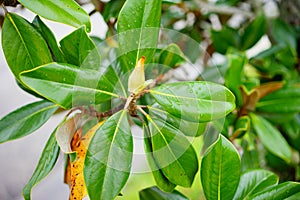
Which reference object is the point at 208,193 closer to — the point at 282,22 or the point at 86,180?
the point at 86,180

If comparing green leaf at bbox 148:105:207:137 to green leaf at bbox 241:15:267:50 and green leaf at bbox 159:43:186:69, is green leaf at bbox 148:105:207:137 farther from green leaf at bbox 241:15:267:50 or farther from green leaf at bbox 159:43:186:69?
green leaf at bbox 241:15:267:50

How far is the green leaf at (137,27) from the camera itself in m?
0.52

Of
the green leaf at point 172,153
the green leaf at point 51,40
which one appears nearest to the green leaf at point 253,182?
the green leaf at point 172,153

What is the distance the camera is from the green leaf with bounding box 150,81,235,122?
19.1 inches

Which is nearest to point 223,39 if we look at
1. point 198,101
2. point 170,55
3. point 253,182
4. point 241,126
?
point 241,126

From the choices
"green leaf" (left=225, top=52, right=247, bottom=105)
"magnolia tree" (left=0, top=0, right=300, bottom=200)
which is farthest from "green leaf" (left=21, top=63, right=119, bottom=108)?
"green leaf" (left=225, top=52, right=247, bottom=105)

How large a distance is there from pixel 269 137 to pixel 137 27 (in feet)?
1.63

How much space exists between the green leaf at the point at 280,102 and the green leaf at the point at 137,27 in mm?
482

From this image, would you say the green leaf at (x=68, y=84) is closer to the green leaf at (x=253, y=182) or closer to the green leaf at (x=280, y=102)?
the green leaf at (x=253, y=182)

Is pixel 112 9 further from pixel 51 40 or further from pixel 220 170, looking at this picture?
pixel 220 170

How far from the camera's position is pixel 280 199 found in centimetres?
54

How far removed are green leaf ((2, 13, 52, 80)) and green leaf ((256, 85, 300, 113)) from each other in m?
0.56

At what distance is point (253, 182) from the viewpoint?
629 millimetres

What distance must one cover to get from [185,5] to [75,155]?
31.1 inches
